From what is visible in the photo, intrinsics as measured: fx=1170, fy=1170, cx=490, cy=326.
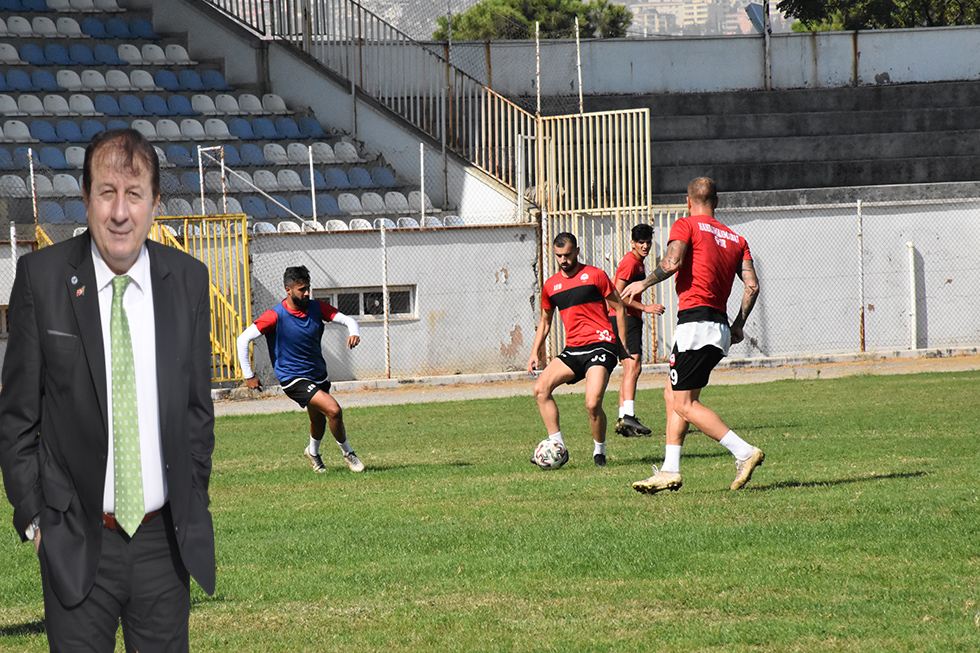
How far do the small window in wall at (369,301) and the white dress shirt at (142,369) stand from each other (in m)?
17.9

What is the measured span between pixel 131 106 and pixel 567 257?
18095mm

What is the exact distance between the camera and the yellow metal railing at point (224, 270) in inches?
802

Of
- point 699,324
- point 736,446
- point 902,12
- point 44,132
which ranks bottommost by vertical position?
point 736,446

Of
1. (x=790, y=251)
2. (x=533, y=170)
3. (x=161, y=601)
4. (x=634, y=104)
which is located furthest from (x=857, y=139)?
(x=161, y=601)

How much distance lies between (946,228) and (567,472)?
1544cm

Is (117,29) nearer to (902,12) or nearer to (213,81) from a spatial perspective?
(213,81)

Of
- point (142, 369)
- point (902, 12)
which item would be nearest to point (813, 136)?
point (902, 12)

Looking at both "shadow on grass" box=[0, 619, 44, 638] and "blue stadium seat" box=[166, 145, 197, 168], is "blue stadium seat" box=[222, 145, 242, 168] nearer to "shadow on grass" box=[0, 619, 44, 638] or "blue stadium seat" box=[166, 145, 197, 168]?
"blue stadium seat" box=[166, 145, 197, 168]

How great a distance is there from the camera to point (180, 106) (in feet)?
88.8

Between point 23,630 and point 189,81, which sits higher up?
point 189,81

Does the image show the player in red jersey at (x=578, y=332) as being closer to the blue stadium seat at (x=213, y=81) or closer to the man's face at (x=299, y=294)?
the man's face at (x=299, y=294)

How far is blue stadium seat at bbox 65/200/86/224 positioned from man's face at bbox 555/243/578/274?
1348 cm

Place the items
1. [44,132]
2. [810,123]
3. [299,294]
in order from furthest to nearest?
[810,123] < [44,132] < [299,294]

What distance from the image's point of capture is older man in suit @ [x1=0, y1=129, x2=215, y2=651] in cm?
347
